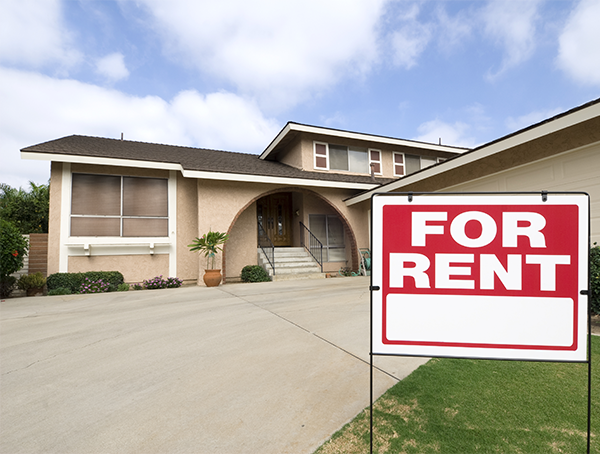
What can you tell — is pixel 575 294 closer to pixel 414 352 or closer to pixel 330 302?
pixel 414 352

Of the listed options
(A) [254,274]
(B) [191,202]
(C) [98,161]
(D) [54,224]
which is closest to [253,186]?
(B) [191,202]

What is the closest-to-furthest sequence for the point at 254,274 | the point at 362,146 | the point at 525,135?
the point at 525,135, the point at 254,274, the point at 362,146

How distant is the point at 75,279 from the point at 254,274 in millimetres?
5246

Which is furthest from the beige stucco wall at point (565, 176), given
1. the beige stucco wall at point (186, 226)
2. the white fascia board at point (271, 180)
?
the beige stucco wall at point (186, 226)

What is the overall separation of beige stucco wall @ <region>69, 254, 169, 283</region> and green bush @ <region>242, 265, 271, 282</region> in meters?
2.63

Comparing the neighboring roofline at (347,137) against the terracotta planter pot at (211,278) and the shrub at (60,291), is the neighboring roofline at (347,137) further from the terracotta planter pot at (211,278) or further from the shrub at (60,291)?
the shrub at (60,291)

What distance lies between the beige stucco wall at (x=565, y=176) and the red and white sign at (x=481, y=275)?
192 inches

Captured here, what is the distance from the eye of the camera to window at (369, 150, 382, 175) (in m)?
14.1

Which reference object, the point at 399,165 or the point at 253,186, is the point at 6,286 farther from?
the point at 399,165

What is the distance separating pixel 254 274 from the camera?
10547mm

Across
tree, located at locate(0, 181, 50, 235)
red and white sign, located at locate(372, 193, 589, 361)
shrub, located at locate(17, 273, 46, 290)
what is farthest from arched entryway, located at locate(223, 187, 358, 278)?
tree, located at locate(0, 181, 50, 235)

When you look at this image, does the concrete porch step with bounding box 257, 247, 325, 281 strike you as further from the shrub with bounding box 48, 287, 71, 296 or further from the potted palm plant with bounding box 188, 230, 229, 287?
the shrub with bounding box 48, 287, 71, 296

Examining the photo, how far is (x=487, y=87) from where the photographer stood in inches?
801

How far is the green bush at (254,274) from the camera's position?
10.5 m
